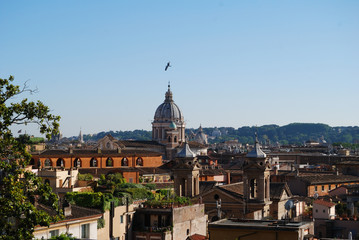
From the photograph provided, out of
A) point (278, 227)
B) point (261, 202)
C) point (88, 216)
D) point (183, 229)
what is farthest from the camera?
point (261, 202)

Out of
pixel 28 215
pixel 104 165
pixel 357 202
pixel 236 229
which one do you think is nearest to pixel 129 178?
pixel 104 165

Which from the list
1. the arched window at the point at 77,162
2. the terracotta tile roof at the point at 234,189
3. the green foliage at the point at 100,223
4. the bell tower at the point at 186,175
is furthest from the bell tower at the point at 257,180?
the arched window at the point at 77,162

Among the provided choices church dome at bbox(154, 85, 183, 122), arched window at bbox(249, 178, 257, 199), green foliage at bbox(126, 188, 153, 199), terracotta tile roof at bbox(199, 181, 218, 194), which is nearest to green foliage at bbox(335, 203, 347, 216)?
arched window at bbox(249, 178, 257, 199)

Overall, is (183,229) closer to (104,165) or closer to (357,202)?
(357,202)

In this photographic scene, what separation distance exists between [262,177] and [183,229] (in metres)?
8.57

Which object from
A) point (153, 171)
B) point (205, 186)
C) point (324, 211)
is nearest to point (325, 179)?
point (153, 171)

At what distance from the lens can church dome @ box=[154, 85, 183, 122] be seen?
451ft

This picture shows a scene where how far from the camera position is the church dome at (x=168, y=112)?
137500mm

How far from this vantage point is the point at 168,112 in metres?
138

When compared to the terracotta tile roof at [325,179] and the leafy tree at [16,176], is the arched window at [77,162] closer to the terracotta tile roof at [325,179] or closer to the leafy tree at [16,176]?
the terracotta tile roof at [325,179]

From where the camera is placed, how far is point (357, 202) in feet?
155

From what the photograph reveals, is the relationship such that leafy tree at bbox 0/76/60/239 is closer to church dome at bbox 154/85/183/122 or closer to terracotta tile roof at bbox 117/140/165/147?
terracotta tile roof at bbox 117/140/165/147

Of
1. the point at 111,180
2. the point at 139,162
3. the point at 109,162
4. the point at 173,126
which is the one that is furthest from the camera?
the point at 173,126

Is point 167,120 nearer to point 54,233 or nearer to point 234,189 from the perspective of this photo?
point 234,189
